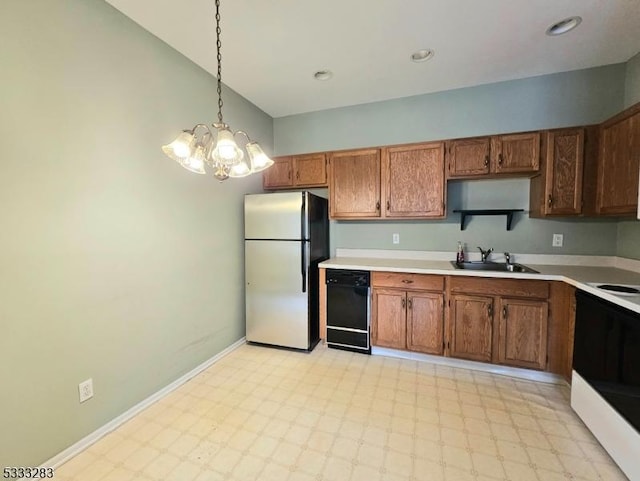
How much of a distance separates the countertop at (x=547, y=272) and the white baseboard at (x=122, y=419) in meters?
1.52

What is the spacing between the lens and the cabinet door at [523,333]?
7.79 ft

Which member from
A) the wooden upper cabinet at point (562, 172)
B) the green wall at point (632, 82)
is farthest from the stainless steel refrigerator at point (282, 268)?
the green wall at point (632, 82)

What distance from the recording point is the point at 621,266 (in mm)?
2533

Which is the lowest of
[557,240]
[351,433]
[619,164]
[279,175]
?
[351,433]

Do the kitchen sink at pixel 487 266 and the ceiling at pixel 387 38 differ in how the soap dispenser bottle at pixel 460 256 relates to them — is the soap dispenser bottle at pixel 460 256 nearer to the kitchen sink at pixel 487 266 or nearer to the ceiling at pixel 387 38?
Result: the kitchen sink at pixel 487 266

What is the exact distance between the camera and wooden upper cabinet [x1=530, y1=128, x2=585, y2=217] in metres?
2.45

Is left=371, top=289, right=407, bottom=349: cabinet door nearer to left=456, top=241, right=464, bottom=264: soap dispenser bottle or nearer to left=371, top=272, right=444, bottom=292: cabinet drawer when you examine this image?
left=371, top=272, right=444, bottom=292: cabinet drawer

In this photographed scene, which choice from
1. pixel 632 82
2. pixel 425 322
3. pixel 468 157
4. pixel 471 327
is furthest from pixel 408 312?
pixel 632 82

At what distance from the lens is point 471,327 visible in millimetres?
2566

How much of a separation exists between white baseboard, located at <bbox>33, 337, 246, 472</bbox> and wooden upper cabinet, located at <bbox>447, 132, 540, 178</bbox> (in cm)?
304

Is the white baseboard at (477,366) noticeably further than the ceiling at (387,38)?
Yes

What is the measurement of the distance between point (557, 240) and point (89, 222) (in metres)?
3.89

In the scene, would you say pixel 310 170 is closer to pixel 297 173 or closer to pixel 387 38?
pixel 297 173

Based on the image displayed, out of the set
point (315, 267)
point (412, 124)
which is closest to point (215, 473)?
point (315, 267)
